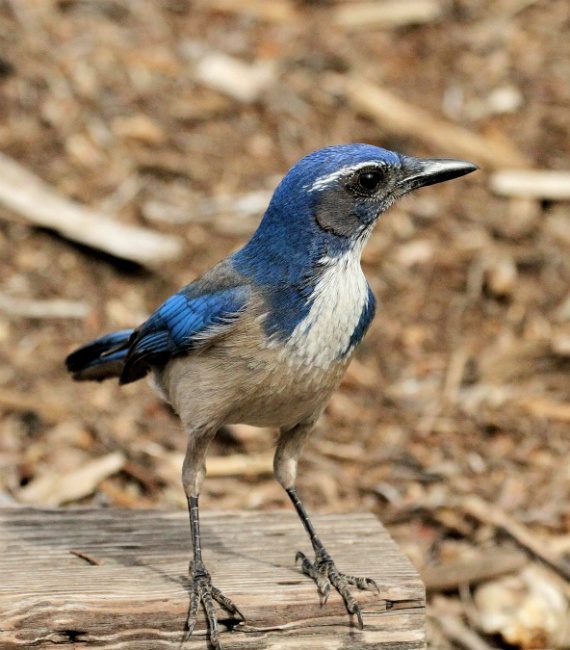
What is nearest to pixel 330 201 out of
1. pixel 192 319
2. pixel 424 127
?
pixel 192 319

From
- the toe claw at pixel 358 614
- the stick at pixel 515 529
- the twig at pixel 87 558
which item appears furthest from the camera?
the stick at pixel 515 529

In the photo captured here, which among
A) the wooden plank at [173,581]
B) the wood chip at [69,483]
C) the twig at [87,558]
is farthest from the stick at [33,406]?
the twig at [87,558]

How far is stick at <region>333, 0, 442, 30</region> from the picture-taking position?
10.8m

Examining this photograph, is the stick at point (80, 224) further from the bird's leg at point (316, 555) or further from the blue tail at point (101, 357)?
the bird's leg at point (316, 555)

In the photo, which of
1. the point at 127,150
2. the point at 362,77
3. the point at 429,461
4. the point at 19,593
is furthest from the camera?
the point at 362,77

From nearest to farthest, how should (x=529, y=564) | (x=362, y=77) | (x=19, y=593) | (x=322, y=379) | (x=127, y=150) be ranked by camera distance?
(x=19, y=593), (x=322, y=379), (x=529, y=564), (x=127, y=150), (x=362, y=77)

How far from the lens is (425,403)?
313 inches

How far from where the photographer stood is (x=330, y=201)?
489cm

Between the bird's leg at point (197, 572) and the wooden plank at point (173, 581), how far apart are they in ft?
0.13

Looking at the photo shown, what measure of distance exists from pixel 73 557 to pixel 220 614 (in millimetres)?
860

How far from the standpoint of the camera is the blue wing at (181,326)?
4.92 metres

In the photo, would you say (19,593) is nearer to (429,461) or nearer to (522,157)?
(429,461)

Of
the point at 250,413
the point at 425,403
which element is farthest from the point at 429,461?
the point at 250,413

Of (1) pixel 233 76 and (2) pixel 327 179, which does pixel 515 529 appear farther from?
(1) pixel 233 76
